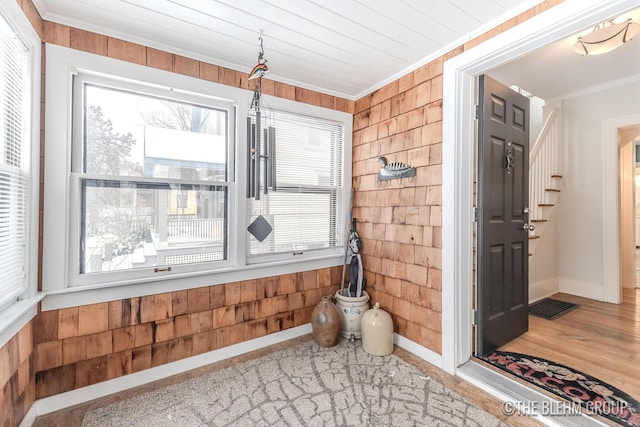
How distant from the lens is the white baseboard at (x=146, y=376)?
5.98ft

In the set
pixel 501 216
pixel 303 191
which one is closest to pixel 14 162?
pixel 303 191

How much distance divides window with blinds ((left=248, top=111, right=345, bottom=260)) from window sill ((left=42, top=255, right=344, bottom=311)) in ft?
0.47

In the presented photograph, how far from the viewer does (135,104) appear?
211 cm

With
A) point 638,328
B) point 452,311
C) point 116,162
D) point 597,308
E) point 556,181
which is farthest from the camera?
point 556,181

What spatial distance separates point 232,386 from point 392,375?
3.85 ft

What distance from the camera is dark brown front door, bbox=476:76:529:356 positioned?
2264mm

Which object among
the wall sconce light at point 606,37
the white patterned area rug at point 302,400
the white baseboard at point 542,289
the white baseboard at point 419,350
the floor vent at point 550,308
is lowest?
the white patterned area rug at point 302,400

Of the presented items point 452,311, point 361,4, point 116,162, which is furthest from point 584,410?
point 116,162

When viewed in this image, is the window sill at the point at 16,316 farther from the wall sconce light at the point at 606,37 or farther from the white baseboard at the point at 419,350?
the wall sconce light at the point at 606,37

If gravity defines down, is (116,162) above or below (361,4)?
below

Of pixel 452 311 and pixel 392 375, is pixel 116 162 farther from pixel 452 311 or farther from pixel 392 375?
pixel 452 311

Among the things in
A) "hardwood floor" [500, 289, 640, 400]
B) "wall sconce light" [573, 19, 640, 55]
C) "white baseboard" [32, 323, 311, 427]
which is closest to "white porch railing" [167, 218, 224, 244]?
"white baseboard" [32, 323, 311, 427]

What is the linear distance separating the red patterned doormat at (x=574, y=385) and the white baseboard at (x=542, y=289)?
1690 millimetres

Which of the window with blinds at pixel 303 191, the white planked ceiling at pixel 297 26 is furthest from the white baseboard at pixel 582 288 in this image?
the white planked ceiling at pixel 297 26
